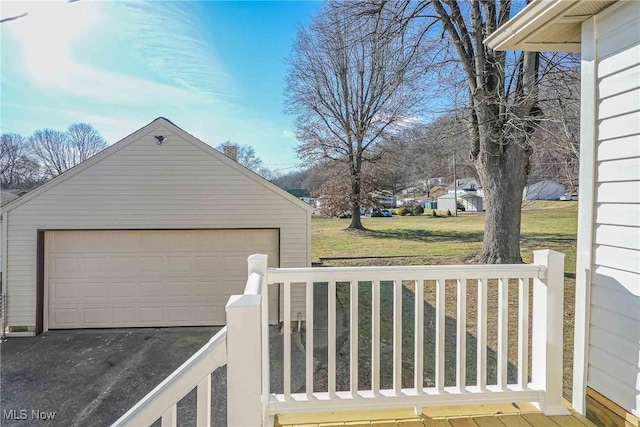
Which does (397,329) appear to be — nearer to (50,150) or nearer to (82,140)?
(82,140)

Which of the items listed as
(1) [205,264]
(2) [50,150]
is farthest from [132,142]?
(2) [50,150]

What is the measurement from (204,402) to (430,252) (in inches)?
485

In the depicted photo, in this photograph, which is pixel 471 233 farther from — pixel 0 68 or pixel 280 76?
pixel 0 68

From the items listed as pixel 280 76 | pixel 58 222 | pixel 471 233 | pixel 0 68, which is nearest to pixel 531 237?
pixel 471 233

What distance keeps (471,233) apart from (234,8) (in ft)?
50.1

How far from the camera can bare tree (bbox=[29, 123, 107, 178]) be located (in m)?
13.3

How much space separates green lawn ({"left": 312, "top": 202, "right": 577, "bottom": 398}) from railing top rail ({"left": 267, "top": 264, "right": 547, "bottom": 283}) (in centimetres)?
322

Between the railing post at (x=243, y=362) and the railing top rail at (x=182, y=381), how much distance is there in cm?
5

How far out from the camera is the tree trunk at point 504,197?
824cm

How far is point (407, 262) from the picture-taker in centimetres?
1115

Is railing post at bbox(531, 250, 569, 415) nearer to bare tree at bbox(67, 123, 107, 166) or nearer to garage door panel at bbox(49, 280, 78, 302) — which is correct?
garage door panel at bbox(49, 280, 78, 302)

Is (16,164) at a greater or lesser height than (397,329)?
greater

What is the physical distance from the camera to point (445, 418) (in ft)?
6.71

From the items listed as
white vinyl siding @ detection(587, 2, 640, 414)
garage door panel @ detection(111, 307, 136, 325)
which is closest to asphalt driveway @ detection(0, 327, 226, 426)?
garage door panel @ detection(111, 307, 136, 325)
